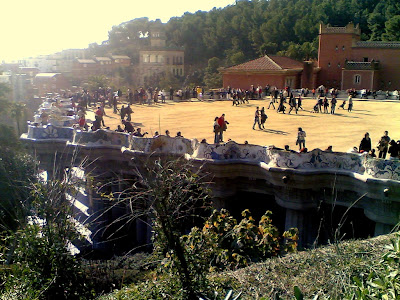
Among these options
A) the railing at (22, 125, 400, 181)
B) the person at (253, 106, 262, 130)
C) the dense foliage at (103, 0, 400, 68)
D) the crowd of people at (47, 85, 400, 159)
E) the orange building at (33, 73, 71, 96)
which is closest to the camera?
the railing at (22, 125, 400, 181)

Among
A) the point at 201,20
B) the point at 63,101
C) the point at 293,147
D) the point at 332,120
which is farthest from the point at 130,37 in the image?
the point at 293,147

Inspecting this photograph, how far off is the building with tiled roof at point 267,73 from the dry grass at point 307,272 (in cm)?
3549

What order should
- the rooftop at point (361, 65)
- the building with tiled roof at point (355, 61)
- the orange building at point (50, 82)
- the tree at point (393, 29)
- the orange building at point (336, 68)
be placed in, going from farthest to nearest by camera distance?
1. the orange building at point (50, 82)
2. the tree at point (393, 29)
3. the building with tiled roof at point (355, 61)
4. the rooftop at point (361, 65)
5. the orange building at point (336, 68)

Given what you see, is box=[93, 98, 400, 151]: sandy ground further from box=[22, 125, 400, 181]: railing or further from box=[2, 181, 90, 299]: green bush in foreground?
box=[2, 181, 90, 299]: green bush in foreground

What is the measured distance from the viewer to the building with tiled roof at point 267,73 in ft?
143

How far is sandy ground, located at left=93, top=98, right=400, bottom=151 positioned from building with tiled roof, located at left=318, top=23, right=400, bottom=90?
42.2 feet

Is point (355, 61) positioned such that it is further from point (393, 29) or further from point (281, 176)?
point (281, 176)

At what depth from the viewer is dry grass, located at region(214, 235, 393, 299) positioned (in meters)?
7.48

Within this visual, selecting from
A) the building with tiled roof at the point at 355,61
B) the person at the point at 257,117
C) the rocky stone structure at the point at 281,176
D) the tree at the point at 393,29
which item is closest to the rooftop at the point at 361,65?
the building with tiled roof at the point at 355,61

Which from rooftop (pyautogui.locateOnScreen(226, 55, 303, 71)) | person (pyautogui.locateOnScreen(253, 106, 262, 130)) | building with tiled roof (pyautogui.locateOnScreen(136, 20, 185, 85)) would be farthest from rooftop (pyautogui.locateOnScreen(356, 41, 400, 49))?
building with tiled roof (pyautogui.locateOnScreen(136, 20, 185, 85))

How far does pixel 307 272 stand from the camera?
8.25 m

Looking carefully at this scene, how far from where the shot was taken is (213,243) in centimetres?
939

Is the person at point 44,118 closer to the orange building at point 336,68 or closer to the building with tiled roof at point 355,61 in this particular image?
the orange building at point 336,68

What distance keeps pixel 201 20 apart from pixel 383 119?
75516mm
